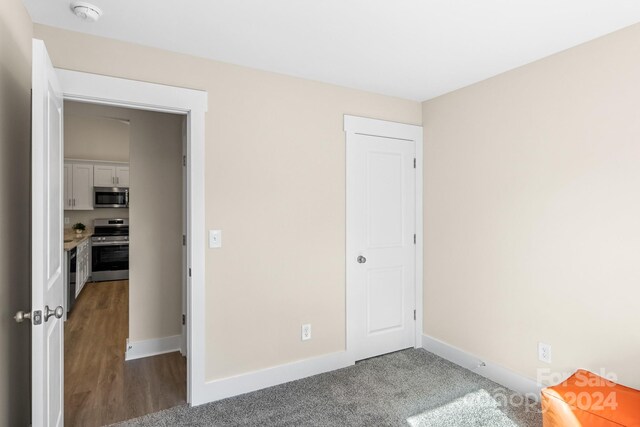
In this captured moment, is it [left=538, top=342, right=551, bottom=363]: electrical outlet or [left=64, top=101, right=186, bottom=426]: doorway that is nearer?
[left=538, top=342, right=551, bottom=363]: electrical outlet

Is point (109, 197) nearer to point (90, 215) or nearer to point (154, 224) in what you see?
point (90, 215)

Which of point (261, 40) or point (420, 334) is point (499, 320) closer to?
point (420, 334)

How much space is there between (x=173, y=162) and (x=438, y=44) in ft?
8.30

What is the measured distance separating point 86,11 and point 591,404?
3.29m

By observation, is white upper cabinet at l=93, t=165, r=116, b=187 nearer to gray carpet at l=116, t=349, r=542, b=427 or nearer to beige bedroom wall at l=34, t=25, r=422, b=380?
beige bedroom wall at l=34, t=25, r=422, b=380

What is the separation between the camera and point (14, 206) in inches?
69.4

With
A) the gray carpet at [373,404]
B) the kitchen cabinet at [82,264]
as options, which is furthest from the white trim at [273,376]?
the kitchen cabinet at [82,264]

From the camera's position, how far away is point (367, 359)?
331 centimetres

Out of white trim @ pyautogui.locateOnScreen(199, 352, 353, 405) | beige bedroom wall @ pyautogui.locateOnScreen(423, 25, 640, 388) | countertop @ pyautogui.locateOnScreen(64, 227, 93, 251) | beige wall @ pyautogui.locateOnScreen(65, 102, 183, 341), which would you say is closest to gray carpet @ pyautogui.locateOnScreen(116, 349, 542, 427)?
white trim @ pyautogui.locateOnScreen(199, 352, 353, 405)

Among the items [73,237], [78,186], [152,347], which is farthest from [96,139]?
[152,347]

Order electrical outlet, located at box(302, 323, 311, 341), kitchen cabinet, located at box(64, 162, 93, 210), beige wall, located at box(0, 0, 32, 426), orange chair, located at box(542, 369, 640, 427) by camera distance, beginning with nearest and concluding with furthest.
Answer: beige wall, located at box(0, 0, 32, 426), orange chair, located at box(542, 369, 640, 427), electrical outlet, located at box(302, 323, 311, 341), kitchen cabinet, located at box(64, 162, 93, 210)

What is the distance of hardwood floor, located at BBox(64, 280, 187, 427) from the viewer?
2.51 meters

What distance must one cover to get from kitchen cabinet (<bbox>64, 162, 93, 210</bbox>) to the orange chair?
7251 millimetres

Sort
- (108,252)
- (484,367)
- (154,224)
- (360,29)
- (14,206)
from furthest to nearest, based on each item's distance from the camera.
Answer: (108,252) → (154,224) → (484,367) → (360,29) → (14,206)
